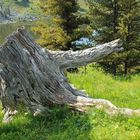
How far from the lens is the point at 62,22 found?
2705 centimetres

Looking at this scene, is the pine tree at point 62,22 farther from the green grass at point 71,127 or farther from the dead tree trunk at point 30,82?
the green grass at point 71,127

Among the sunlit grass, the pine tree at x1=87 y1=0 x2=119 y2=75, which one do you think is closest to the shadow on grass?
the sunlit grass

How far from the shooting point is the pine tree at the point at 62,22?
26594 millimetres

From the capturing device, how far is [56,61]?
39.9 feet

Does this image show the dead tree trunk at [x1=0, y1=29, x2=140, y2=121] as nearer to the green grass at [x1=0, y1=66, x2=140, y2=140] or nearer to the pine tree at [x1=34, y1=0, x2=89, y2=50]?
the green grass at [x1=0, y1=66, x2=140, y2=140]

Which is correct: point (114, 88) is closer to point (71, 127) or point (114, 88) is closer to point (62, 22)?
point (71, 127)

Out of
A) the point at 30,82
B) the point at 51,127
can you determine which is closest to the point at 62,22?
the point at 30,82

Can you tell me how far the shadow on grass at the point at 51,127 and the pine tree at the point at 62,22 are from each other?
53.4 feet

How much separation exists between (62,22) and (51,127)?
17.5 metres

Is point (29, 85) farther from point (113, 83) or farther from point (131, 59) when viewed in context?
point (131, 59)

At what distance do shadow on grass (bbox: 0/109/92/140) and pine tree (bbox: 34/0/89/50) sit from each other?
641 inches

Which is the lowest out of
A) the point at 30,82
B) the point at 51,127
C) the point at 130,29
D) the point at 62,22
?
the point at 130,29

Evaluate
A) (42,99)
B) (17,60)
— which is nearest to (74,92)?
(42,99)

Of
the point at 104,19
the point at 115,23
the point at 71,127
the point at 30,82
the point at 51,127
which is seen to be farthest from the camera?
the point at 115,23
